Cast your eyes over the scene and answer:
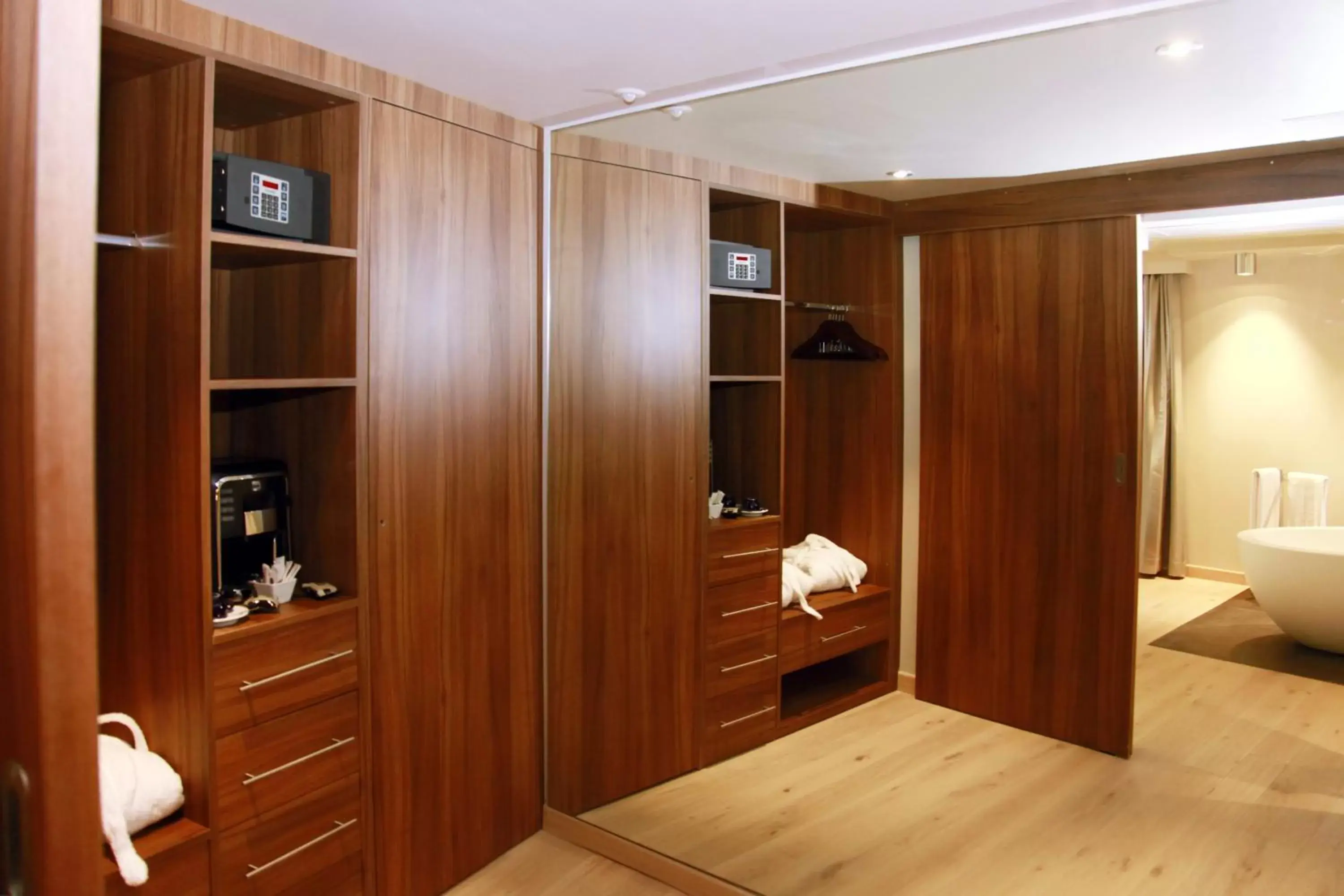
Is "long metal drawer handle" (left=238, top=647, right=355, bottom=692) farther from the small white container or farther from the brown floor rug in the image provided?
the brown floor rug

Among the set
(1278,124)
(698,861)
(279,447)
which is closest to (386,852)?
(698,861)

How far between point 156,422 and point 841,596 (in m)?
2.08

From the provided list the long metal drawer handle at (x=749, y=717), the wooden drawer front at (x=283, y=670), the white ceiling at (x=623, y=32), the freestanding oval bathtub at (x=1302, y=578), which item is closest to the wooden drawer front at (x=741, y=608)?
the long metal drawer handle at (x=749, y=717)

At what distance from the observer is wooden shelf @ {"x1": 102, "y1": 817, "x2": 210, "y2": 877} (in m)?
1.93

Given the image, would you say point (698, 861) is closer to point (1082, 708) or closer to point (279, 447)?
point (1082, 708)

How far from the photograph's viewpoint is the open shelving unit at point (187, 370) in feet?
6.58

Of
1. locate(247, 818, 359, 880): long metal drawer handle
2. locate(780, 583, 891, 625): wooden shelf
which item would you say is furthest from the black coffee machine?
locate(780, 583, 891, 625): wooden shelf

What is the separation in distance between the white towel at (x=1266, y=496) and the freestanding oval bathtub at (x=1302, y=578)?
2cm

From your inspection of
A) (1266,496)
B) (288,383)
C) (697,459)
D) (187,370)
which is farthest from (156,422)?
(1266,496)

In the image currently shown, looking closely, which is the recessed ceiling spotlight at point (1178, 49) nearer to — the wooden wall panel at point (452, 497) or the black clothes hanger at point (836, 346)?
the black clothes hanger at point (836, 346)

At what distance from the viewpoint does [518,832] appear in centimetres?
297

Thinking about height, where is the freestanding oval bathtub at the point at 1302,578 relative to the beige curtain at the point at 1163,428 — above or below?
below

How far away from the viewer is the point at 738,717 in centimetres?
304

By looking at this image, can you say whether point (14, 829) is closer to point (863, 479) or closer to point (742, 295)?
point (742, 295)
